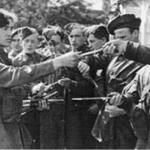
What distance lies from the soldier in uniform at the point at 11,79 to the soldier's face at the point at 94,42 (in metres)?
1.60

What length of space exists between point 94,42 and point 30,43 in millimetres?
1095

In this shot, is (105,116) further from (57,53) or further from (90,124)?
(57,53)

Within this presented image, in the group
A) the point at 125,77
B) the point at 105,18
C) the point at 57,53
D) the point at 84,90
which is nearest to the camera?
the point at 125,77

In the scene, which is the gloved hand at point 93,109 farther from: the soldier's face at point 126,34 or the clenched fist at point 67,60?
the clenched fist at point 67,60

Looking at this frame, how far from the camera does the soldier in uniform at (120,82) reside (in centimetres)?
683

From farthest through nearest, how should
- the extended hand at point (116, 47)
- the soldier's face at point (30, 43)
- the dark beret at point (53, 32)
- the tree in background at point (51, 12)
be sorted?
the tree in background at point (51, 12)
the dark beret at point (53, 32)
the soldier's face at point (30, 43)
the extended hand at point (116, 47)

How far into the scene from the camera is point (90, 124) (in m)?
7.77

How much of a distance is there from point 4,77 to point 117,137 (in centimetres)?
196

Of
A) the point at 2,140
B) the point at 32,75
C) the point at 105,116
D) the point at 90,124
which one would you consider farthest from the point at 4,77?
the point at 90,124

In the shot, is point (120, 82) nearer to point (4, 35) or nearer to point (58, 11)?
point (4, 35)

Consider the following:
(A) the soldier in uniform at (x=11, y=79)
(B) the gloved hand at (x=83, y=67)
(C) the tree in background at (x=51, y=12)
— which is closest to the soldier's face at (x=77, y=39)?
(B) the gloved hand at (x=83, y=67)

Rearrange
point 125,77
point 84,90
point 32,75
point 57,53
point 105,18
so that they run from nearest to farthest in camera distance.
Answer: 1. point 32,75
2. point 125,77
3. point 84,90
4. point 57,53
5. point 105,18

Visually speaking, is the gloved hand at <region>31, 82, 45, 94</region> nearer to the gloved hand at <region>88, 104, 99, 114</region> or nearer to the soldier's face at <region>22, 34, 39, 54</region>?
the gloved hand at <region>88, 104, 99, 114</region>

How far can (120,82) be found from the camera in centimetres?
694
